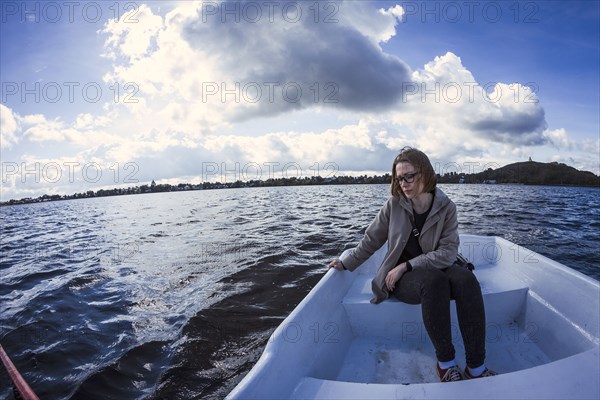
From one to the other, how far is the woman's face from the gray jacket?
0.12 metres

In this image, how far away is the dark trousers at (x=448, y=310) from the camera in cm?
255

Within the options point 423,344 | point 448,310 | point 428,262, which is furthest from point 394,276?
point 423,344

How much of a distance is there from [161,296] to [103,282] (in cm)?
238

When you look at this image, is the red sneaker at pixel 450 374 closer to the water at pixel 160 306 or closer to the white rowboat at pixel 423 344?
the white rowboat at pixel 423 344

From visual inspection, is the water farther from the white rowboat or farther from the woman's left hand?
the woman's left hand

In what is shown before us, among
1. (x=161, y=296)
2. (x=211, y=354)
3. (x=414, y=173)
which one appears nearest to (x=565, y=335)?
(x=414, y=173)

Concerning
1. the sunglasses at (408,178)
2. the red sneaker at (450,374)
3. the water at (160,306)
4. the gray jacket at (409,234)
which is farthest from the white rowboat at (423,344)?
the water at (160,306)

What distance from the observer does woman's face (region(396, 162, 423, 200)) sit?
3.04 m

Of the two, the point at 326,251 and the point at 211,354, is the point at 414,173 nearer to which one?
the point at 211,354

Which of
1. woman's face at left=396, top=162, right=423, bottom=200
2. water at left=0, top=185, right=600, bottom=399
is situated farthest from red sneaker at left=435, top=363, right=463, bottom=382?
water at left=0, top=185, right=600, bottom=399

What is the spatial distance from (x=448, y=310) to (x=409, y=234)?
2.52 feet

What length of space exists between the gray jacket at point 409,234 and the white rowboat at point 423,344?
42cm

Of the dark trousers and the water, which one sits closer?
the dark trousers

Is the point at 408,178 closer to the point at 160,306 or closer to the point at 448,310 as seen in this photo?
the point at 448,310
